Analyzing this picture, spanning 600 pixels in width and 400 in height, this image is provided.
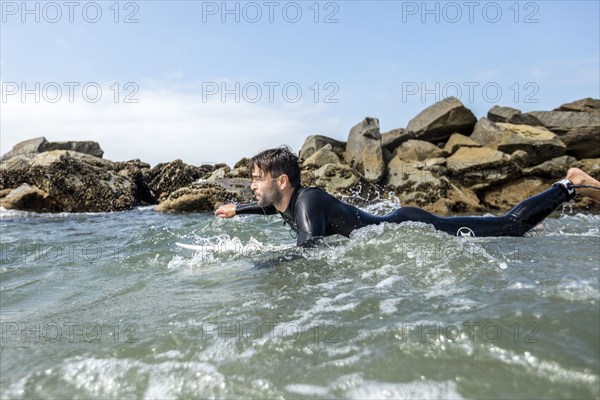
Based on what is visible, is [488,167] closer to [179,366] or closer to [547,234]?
[547,234]

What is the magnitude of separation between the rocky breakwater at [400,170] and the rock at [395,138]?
1.4 inches

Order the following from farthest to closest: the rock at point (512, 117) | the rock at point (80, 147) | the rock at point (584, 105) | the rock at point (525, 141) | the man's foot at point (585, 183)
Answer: the rock at point (80, 147) < the rock at point (584, 105) < the rock at point (512, 117) < the rock at point (525, 141) < the man's foot at point (585, 183)

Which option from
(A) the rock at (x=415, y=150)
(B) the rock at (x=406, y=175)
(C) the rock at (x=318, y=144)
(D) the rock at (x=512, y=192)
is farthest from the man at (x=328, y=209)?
(C) the rock at (x=318, y=144)

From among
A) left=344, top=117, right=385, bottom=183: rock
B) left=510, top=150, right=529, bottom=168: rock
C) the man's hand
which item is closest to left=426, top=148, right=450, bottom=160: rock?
left=344, top=117, right=385, bottom=183: rock

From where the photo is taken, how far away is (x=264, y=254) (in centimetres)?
555

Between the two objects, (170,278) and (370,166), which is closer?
(170,278)

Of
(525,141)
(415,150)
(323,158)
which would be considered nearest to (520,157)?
(525,141)

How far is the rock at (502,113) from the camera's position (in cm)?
1897

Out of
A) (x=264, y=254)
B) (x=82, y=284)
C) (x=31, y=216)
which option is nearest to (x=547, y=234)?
(x=264, y=254)

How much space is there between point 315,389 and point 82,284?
363 cm

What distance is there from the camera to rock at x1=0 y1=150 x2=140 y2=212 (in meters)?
15.0

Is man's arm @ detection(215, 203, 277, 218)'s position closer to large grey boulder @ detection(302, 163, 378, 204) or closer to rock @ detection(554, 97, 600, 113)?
large grey boulder @ detection(302, 163, 378, 204)

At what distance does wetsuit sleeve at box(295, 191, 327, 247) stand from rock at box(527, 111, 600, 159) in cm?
1559

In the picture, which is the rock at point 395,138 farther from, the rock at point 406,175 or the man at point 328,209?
the man at point 328,209
